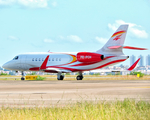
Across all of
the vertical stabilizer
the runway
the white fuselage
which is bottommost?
the runway

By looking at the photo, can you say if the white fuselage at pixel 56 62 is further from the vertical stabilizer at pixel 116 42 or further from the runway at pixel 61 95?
the runway at pixel 61 95

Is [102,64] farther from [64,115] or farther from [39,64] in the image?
[64,115]

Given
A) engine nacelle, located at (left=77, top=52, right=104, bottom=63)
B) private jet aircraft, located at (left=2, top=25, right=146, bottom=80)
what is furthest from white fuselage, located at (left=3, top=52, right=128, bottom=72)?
engine nacelle, located at (left=77, top=52, right=104, bottom=63)

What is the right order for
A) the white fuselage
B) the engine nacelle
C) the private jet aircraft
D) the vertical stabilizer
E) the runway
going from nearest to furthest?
the runway
the vertical stabilizer
the private jet aircraft
the engine nacelle
the white fuselage

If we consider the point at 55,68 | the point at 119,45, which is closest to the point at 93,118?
the point at 119,45

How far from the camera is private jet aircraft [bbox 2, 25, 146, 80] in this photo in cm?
4172

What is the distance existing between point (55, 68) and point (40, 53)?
12.1ft

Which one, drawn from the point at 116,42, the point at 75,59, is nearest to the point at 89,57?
the point at 75,59

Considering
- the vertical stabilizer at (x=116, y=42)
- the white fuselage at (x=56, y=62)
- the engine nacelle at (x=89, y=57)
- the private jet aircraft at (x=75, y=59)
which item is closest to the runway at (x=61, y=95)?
the vertical stabilizer at (x=116, y=42)

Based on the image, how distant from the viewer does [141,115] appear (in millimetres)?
9867

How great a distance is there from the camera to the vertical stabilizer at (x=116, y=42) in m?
41.4

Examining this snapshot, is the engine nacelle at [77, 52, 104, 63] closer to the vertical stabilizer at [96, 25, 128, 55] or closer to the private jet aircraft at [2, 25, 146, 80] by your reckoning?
the private jet aircraft at [2, 25, 146, 80]

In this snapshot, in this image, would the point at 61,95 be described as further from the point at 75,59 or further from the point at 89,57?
the point at 75,59

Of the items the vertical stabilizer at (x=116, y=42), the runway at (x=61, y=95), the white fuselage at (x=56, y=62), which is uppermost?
the vertical stabilizer at (x=116, y=42)
